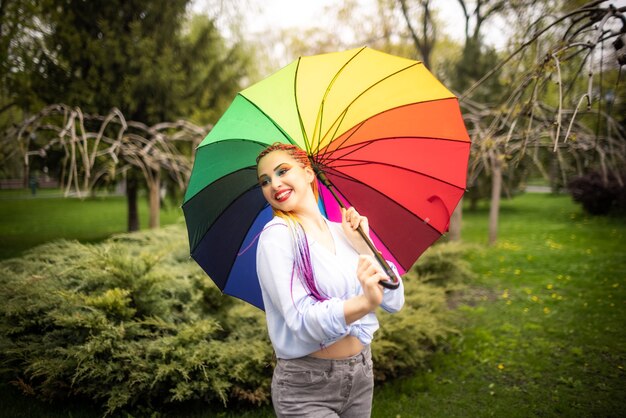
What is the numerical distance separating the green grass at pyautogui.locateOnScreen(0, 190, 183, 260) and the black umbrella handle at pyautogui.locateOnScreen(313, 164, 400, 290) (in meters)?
6.31

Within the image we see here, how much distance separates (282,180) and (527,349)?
414 centimetres

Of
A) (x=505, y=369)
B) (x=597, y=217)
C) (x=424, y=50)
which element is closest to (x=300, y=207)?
(x=505, y=369)

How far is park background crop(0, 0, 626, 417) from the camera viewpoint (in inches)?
130

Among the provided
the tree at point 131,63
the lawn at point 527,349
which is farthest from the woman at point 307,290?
the tree at point 131,63

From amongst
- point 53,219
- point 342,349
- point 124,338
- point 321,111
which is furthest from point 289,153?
point 53,219

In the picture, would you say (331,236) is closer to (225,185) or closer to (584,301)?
(225,185)

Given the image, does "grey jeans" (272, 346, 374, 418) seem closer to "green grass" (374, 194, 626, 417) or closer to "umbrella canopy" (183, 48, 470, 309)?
"umbrella canopy" (183, 48, 470, 309)

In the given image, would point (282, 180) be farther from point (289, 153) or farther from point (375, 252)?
point (375, 252)

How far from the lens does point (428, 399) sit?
3.81m

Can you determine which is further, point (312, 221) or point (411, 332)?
point (411, 332)

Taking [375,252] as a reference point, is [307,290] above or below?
below

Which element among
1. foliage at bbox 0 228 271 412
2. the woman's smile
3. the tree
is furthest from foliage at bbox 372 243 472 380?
the tree

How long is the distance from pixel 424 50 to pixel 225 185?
868cm

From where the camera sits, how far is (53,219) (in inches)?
633
